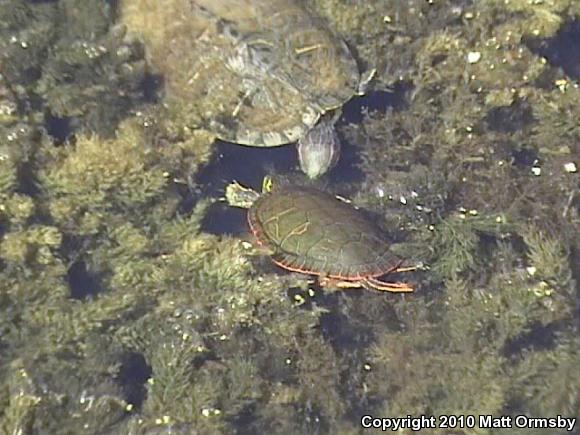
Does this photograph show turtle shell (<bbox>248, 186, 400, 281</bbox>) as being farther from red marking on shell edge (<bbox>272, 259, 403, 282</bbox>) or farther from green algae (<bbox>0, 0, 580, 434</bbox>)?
green algae (<bbox>0, 0, 580, 434</bbox>)

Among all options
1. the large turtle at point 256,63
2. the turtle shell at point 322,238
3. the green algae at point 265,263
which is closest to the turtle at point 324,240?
the turtle shell at point 322,238

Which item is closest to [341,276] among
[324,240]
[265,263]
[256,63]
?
[324,240]

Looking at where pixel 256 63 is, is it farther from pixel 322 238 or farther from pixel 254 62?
pixel 322 238

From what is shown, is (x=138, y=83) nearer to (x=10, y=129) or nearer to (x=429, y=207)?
Result: (x=10, y=129)

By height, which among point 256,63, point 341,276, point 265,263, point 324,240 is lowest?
point 265,263

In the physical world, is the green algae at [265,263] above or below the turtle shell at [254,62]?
below

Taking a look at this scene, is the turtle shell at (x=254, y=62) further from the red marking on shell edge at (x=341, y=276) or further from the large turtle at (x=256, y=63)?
the red marking on shell edge at (x=341, y=276)

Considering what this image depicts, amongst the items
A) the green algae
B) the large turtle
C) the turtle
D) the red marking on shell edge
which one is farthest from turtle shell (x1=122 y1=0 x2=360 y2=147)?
the red marking on shell edge
